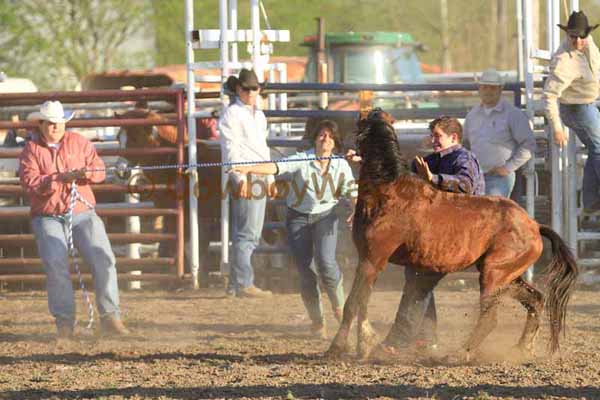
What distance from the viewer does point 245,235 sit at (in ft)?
35.1

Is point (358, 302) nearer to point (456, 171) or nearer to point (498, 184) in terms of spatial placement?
point (456, 171)

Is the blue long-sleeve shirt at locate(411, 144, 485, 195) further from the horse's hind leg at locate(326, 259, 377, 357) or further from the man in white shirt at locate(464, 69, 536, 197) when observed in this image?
the man in white shirt at locate(464, 69, 536, 197)

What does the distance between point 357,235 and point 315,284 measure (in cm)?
135

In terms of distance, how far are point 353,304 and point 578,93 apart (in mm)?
4157

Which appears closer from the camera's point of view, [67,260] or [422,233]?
[422,233]

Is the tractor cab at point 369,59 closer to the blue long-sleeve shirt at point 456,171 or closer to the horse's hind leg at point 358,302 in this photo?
the blue long-sleeve shirt at point 456,171

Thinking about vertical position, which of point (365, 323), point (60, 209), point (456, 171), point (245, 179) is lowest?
point (365, 323)

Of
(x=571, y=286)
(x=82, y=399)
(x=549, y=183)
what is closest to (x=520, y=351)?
(x=571, y=286)

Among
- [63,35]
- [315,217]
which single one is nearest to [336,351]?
[315,217]

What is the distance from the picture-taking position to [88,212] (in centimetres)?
875

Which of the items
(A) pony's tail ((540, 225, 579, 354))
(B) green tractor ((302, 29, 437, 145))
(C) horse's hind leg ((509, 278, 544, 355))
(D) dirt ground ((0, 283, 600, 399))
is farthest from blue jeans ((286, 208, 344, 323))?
(B) green tractor ((302, 29, 437, 145))

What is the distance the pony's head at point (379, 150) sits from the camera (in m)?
7.16

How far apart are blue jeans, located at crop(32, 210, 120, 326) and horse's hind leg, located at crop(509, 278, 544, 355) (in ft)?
9.86

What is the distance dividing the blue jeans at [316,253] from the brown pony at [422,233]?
1261 millimetres
